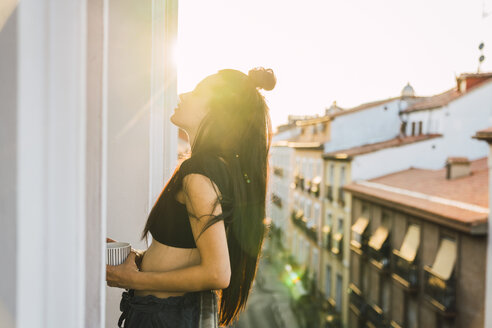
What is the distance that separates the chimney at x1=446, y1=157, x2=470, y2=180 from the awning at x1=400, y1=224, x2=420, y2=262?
7.60 ft

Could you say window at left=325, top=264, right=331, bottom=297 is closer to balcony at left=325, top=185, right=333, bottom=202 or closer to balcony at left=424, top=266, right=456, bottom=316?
balcony at left=325, top=185, right=333, bottom=202

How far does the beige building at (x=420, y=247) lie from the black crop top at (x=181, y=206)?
309 inches

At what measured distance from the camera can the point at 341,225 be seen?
15727 mm

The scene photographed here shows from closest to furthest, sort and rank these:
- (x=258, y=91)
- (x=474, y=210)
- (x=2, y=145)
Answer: (x=2, y=145), (x=258, y=91), (x=474, y=210)

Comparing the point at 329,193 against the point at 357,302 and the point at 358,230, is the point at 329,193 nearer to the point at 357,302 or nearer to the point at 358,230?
the point at 358,230

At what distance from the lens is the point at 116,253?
1.05 metres

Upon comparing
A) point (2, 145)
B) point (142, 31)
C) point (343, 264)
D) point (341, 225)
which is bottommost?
point (343, 264)

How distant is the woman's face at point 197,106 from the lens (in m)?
1.18

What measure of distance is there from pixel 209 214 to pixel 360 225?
509 inches

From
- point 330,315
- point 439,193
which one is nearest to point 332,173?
point 330,315

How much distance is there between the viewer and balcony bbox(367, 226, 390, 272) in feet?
38.0

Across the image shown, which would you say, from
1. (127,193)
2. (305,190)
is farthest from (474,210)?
(305,190)

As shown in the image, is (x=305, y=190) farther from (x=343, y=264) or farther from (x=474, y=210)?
(x=474, y=210)

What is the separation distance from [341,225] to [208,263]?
50.4 feet
